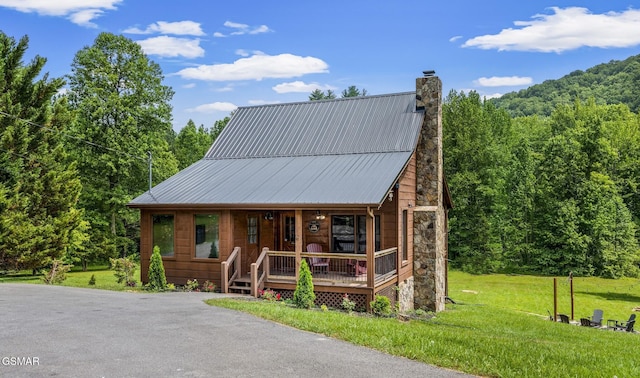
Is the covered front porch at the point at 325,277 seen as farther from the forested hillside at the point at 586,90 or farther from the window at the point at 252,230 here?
the forested hillside at the point at 586,90

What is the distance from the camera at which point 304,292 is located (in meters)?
12.3

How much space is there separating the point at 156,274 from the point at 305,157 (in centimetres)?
628

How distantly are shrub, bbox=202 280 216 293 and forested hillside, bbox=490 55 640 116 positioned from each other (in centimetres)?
4640

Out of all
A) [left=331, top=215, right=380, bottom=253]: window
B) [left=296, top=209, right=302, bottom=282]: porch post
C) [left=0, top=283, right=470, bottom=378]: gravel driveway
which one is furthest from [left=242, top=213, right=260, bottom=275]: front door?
[left=0, top=283, right=470, bottom=378]: gravel driveway

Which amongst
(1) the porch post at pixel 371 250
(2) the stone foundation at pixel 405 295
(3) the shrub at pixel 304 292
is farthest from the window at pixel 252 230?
(2) the stone foundation at pixel 405 295

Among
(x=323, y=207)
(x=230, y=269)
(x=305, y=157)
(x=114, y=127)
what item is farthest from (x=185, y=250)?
(x=114, y=127)

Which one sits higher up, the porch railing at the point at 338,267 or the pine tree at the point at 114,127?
the pine tree at the point at 114,127

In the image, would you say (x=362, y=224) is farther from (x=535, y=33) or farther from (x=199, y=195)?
(x=535, y=33)

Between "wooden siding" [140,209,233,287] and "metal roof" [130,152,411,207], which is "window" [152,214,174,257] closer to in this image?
"wooden siding" [140,209,233,287]

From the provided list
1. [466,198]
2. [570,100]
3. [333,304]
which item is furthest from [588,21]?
[333,304]

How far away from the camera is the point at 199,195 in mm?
14828

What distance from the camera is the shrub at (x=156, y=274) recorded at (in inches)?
554

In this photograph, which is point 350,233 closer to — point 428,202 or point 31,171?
point 428,202

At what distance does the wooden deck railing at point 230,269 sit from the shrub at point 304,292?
8.11ft
